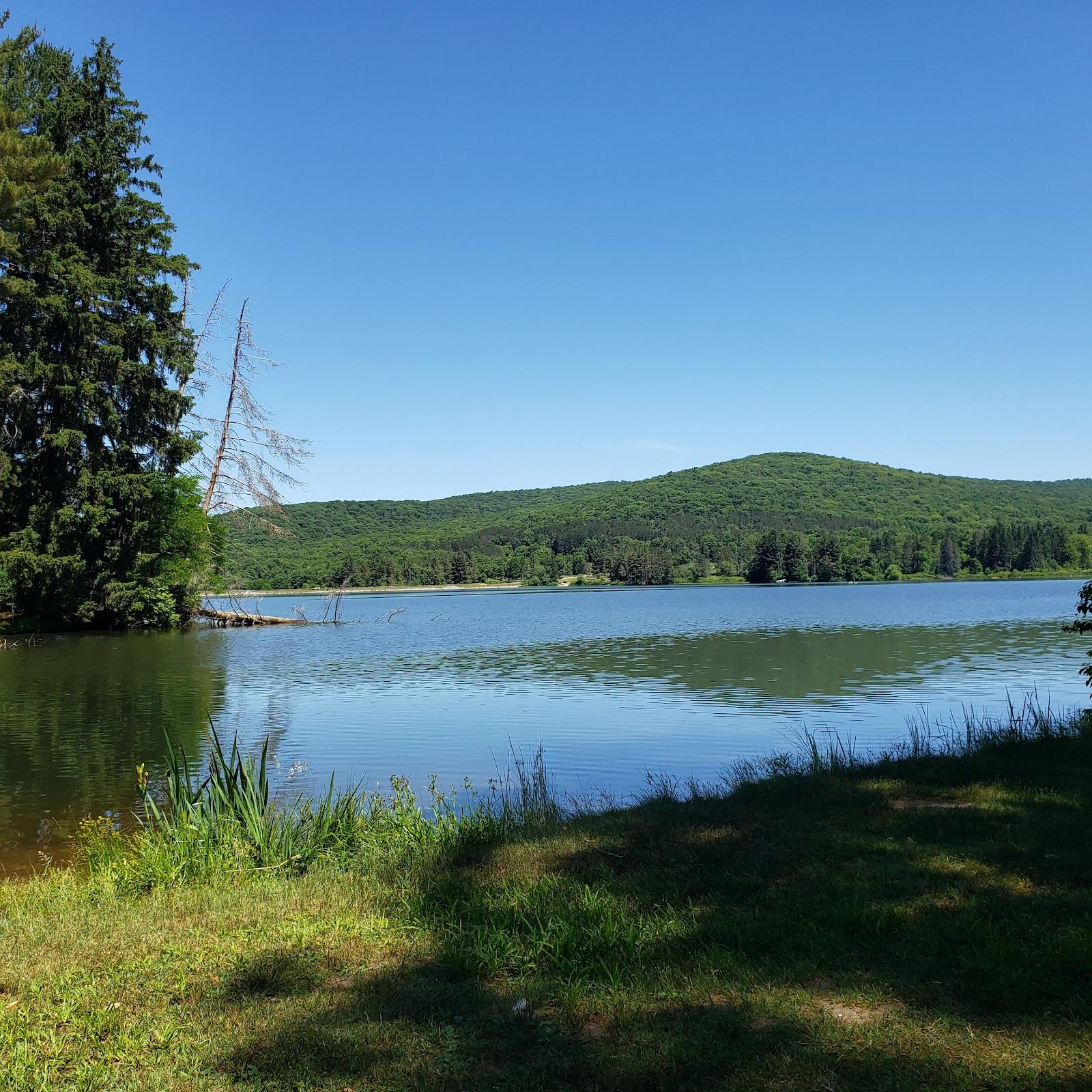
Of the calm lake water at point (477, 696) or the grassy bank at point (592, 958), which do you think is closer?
the grassy bank at point (592, 958)

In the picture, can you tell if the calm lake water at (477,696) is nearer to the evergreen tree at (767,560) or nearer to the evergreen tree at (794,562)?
the evergreen tree at (767,560)

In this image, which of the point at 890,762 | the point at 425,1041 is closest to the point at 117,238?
the point at 890,762

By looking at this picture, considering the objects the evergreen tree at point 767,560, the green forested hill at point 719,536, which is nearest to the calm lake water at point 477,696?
the green forested hill at point 719,536

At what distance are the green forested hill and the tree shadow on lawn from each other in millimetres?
100011

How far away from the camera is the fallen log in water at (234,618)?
48.6 meters

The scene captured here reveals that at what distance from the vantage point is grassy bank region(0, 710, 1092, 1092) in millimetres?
3795

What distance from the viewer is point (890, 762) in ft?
32.4

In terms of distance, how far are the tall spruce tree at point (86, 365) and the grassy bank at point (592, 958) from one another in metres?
30.1

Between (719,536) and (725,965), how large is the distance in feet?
527

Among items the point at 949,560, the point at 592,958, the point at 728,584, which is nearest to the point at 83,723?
the point at 592,958

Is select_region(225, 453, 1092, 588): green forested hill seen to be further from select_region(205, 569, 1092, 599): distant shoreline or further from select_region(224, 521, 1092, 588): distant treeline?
select_region(205, 569, 1092, 599): distant shoreline

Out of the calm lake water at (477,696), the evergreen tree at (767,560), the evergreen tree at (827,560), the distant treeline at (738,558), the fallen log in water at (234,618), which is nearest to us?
the calm lake water at (477,696)

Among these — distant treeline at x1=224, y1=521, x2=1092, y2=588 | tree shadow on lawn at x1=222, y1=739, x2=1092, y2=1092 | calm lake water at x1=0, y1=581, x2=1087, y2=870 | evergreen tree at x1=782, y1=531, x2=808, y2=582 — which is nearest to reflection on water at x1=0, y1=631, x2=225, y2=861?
calm lake water at x1=0, y1=581, x2=1087, y2=870

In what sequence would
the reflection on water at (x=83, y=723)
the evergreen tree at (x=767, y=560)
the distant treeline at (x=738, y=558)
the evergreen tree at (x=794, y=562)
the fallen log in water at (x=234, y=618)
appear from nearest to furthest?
the reflection on water at (x=83, y=723)
the fallen log in water at (x=234, y=618)
the distant treeline at (x=738, y=558)
the evergreen tree at (x=767, y=560)
the evergreen tree at (x=794, y=562)
